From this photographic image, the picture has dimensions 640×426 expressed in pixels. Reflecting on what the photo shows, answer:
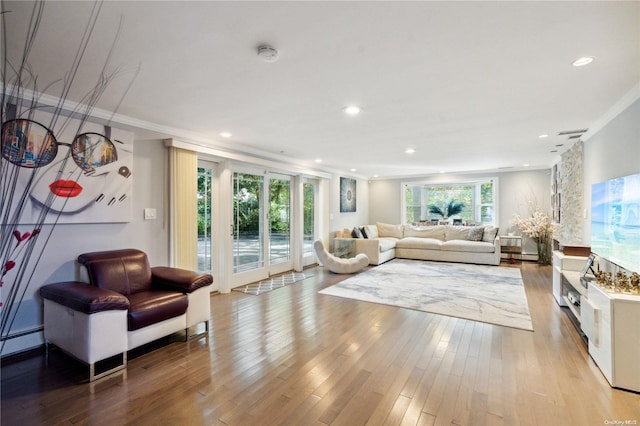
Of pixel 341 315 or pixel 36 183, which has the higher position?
pixel 36 183

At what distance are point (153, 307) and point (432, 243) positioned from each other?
20.1ft

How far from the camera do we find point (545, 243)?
21.8ft

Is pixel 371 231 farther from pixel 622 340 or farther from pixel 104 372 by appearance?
pixel 104 372

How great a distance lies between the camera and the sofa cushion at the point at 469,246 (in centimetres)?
667

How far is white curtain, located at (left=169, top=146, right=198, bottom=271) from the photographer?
12.4 feet

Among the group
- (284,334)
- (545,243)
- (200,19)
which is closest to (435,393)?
(284,334)

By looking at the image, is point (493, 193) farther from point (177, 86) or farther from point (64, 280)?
point (64, 280)

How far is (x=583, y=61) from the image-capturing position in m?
2.10

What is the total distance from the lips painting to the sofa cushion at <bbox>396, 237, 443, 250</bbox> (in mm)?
6433

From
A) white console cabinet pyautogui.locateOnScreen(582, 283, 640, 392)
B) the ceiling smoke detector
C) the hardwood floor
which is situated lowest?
the hardwood floor

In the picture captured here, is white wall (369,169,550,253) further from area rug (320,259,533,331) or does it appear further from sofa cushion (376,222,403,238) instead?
area rug (320,259,533,331)

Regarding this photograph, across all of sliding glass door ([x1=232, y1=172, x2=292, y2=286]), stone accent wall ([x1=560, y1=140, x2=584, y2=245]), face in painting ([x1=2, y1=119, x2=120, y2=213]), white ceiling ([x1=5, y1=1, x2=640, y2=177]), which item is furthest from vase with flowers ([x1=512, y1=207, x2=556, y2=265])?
face in painting ([x1=2, y1=119, x2=120, y2=213])

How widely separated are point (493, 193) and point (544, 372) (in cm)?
631

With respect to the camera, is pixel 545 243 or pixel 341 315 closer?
pixel 341 315
